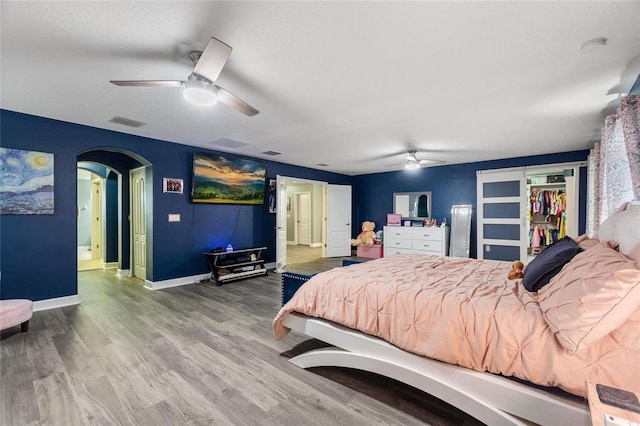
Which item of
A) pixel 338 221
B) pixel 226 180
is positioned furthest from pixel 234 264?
→ pixel 338 221

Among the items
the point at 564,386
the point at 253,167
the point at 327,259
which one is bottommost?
the point at 327,259

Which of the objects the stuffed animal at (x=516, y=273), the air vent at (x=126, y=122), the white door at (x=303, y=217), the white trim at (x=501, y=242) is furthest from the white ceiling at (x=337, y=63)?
the white door at (x=303, y=217)

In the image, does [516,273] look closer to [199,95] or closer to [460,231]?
[199,95]

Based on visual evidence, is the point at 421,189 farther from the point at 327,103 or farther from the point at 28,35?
the point at 28,35

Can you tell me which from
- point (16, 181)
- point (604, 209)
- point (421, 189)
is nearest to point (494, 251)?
point (421, 189)

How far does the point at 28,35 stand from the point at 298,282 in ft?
8.61

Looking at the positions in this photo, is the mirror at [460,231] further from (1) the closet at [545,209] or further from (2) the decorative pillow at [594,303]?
(2) the decorative pillow at [594,303]

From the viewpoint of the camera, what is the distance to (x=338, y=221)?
773 centimetres

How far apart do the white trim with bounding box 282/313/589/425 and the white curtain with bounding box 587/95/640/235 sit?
1649 mm

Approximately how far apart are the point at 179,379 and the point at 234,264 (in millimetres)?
2955

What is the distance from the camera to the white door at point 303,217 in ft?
33.1

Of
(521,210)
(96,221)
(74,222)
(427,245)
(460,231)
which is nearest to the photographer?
(74,222)

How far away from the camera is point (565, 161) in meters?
5.21

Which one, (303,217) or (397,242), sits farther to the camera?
(303,217)
